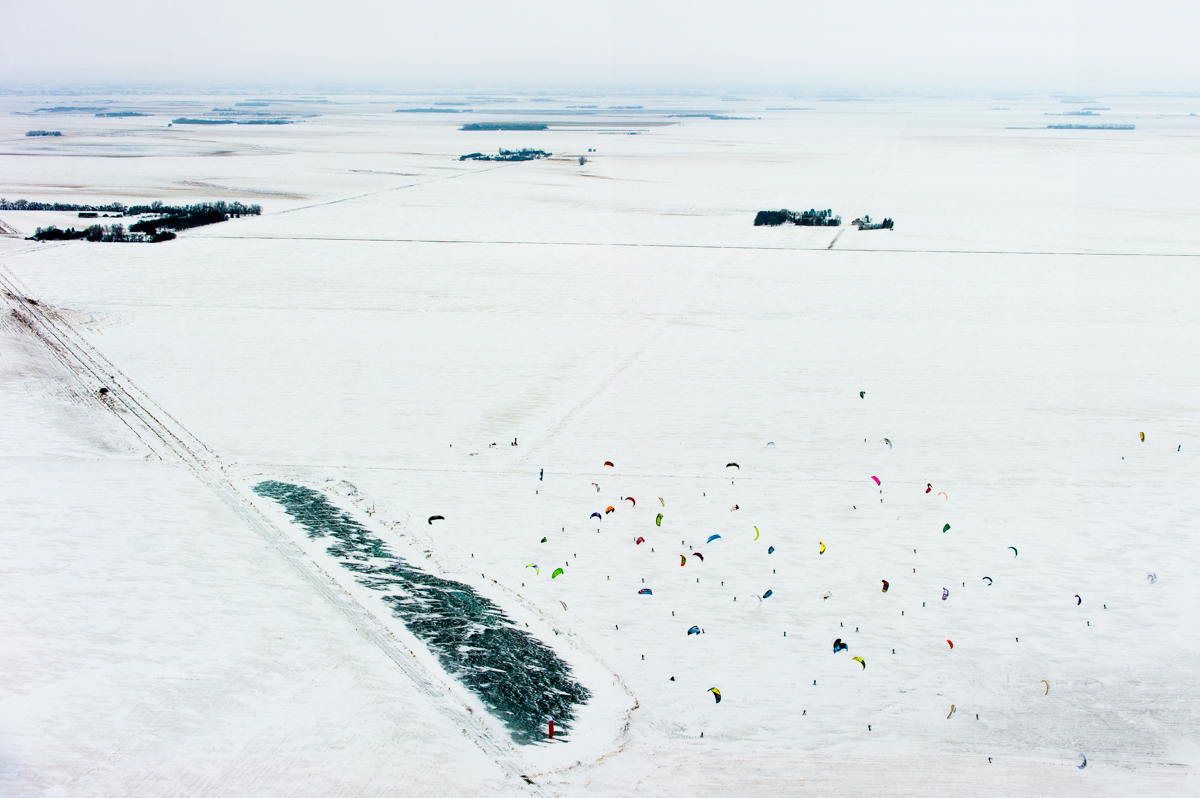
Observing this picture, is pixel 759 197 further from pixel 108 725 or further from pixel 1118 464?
pixel 108 725

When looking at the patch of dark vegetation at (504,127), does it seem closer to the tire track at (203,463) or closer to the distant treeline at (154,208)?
the distant treeline at (154,208)

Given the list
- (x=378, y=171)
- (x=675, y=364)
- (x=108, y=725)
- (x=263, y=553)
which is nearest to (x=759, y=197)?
(x=378, y=171)

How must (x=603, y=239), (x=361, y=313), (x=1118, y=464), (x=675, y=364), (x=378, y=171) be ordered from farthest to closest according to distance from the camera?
(x=378, y=171), (x=603, y=239), (x=361, y=313), (x=675, y=364), (x=1118, y=464)

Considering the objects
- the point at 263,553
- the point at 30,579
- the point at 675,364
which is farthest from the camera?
the point at 675,364

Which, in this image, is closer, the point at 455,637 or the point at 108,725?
the point at 108,725

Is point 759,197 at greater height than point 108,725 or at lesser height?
greater

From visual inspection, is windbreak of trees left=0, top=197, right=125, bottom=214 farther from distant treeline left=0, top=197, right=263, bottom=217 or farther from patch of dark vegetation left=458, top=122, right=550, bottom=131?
patch of dark vegetation left=458, top=122, right=550, bottom=131

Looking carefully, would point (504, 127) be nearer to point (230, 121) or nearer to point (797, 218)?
point (230, 121)
